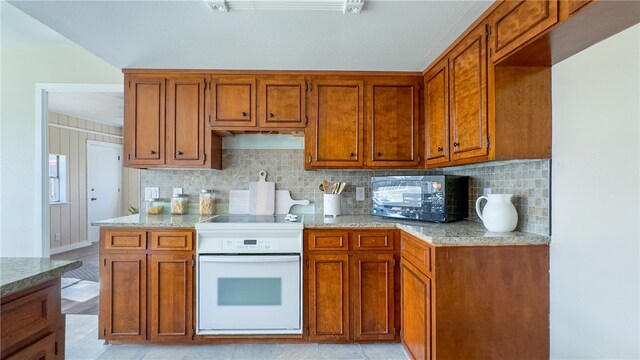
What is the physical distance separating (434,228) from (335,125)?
1.12 m

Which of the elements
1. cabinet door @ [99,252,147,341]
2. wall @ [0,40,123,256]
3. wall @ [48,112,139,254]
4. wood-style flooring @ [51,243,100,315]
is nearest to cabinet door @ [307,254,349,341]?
cabinet door @ [99,252,147,341]

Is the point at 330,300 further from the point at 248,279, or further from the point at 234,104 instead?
the point at 234,104

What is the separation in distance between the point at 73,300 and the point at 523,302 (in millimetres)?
3902

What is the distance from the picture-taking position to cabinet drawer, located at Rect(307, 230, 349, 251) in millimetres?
2182

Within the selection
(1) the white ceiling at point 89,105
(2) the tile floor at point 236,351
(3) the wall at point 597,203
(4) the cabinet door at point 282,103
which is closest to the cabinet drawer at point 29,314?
(2) the tile floor at point 236,351

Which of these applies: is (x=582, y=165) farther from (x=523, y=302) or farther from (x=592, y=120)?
(x=523, y=302)

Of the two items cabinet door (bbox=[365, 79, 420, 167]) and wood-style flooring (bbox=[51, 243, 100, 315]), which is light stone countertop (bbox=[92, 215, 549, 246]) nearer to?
cabinet door (bbox=[365, 79, 420, 167])

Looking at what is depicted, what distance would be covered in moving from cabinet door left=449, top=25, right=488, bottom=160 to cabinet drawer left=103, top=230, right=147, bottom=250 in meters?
2.24

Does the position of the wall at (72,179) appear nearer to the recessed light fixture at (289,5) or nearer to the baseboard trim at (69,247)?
the baseboard trim at (69,247)

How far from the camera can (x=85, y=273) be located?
3.94 meters

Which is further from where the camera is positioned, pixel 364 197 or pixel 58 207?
pixel 58 207

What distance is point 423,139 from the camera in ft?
8.11

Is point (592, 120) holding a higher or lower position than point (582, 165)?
higher

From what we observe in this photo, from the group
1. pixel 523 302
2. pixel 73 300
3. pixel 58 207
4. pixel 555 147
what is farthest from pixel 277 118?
pixel 58 207
